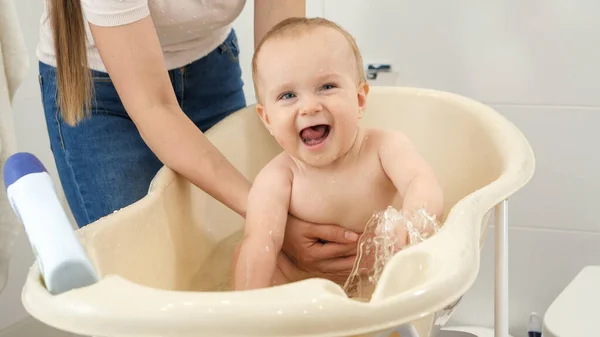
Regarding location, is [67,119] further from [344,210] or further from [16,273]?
[16,273]

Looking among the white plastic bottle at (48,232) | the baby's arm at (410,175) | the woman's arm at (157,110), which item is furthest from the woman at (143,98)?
the white plastic bottle at (48,232)

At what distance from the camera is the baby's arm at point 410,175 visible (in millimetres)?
972

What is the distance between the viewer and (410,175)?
3.38ft

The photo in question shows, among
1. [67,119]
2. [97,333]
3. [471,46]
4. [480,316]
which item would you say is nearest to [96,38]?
[67,119]

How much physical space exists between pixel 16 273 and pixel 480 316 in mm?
1143

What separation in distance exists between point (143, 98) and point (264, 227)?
25cm

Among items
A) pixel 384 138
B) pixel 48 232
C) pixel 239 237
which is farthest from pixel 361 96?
pixel 48 232

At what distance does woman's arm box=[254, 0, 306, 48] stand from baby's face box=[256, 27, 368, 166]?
265 mm

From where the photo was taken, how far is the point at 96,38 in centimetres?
102

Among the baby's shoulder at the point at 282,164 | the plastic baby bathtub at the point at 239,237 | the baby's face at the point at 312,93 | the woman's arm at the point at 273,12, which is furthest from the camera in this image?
the woman's arm at the point at 273,12

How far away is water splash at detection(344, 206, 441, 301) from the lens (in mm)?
883

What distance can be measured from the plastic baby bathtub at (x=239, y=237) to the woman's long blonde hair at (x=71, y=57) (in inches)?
7.4

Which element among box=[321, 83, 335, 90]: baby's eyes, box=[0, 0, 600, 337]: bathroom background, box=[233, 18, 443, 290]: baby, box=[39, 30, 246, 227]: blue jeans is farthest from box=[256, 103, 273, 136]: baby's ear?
box=[0, 0, 600, 337]: bathroom background

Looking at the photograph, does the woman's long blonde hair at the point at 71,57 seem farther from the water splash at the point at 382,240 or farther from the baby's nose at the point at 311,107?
the water splash at the point at 382,240
